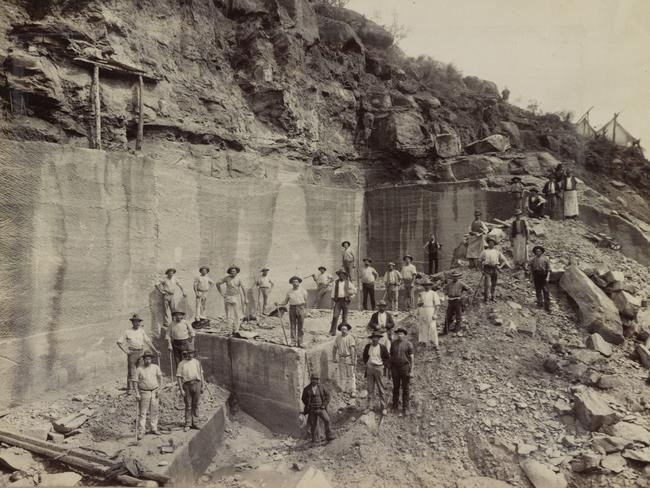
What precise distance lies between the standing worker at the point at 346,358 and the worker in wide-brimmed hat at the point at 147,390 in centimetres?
314

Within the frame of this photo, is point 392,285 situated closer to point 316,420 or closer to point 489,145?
point 316,420

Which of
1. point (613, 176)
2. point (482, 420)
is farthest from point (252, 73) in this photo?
point (613, 176)

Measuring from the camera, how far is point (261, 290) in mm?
11156

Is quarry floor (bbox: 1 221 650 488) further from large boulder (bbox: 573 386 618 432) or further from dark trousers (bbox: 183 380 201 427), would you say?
dark trousers (bbox: 183 380 201 427)

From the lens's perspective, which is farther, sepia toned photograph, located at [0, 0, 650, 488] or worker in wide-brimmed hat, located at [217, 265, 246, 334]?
worker in wide-brimmed hat, located at [217, 265, 246, 334]

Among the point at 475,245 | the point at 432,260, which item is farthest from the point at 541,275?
the point at 432,260

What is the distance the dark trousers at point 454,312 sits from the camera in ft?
28.7

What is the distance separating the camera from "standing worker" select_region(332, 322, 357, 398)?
8.62m

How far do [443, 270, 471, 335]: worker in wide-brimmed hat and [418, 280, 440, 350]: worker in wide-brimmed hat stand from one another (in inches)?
11.4

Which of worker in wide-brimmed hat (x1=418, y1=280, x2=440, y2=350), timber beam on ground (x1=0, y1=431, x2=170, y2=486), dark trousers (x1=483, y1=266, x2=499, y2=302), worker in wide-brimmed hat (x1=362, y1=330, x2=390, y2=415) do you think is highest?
dark trousers (x1=483, y1=266, x2=499, y2=302)

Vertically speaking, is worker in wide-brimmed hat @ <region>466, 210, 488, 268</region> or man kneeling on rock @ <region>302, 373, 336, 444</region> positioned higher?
worker in wide-brimmed hat @ <region>466, 210, 488, 268</region>

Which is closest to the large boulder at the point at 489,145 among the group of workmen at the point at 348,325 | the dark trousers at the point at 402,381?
the group of workmen at the point at 348,325

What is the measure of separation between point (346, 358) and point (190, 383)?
118 inches

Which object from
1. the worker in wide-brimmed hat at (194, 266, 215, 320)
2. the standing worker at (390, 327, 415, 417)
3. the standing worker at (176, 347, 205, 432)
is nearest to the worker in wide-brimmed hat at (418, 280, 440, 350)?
the standing worker at (390, 327, 415, 417)
